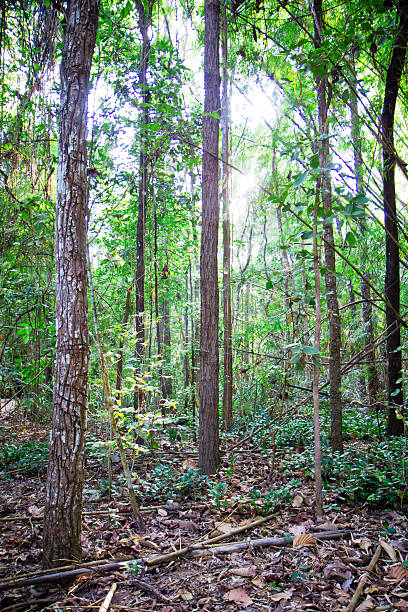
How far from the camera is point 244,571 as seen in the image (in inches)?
103

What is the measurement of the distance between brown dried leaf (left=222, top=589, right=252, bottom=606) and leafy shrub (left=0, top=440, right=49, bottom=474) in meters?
3.28

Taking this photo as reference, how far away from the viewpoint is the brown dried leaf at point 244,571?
259 centimetres

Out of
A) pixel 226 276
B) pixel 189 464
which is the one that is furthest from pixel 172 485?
pixel 226 276

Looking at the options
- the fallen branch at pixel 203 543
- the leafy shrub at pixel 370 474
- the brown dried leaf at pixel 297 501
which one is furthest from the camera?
the brown dried leaf at pixel 297 501

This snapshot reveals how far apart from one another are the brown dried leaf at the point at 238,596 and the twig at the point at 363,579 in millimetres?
571

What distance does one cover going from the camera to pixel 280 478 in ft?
14.6

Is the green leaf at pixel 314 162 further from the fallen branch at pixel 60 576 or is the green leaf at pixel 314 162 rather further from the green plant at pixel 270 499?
the fallen branch at pixel 60 576

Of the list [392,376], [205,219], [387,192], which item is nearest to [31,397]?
[205,219]

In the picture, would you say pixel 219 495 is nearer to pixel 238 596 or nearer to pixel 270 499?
pixel 270 499

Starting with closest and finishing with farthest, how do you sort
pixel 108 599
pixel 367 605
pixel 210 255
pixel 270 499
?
1. pixel 367 605
2. pixel 108 599
3. pixel 270 499
4. pixel 210 255

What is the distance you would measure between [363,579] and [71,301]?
255cm

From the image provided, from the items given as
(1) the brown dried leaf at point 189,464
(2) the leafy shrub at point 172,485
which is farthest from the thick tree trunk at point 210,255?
(2) the leafy shrub at point 172,485

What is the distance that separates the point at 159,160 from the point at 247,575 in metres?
6.65

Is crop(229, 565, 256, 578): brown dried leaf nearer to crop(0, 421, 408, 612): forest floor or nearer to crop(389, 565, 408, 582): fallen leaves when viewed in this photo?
crop(0, 421, 408, 612): forest floor
